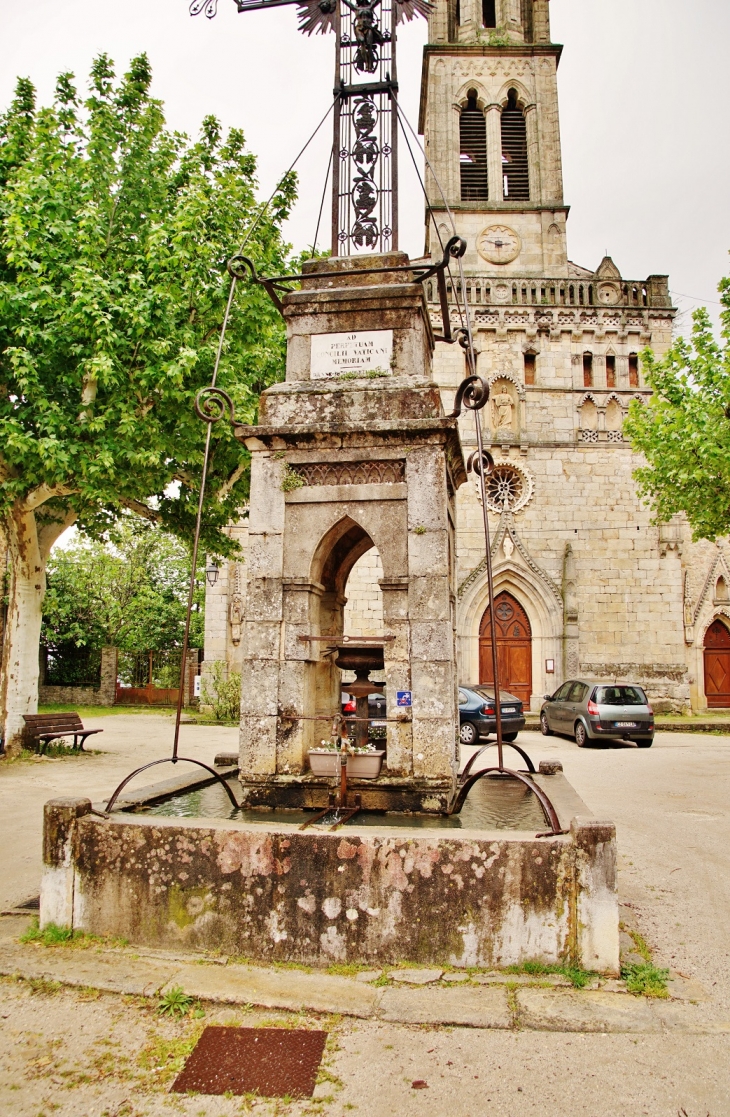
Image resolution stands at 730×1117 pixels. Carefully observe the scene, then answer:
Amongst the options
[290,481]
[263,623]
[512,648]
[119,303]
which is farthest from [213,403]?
[512,648]

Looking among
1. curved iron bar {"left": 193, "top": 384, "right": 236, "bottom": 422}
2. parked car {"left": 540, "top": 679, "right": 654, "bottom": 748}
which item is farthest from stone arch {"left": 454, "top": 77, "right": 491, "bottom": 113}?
curved iron bar {"left": 193, "top": 384, "right": 236, "bottom": 422}

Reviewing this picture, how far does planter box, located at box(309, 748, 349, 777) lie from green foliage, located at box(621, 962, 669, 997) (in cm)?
213

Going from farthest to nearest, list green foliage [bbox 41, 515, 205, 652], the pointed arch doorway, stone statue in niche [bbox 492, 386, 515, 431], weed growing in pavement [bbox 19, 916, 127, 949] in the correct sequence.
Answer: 1. green foliage [bbox 41, 515, 205, 652]
2. stone statue in niche [bbox 492, 386, 515, 431]
3. the pointed arch doorway
4. weed growing in pavement [bbox 19, 916, 127, 949]

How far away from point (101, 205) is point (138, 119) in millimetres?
1619

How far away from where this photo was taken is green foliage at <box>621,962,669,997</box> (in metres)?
3.78

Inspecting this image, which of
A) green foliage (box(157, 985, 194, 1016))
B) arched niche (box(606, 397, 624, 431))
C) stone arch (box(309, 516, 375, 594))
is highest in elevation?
arched niche (box(606, 397, 624, 431))

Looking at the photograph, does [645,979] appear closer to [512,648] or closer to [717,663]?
[512,648]

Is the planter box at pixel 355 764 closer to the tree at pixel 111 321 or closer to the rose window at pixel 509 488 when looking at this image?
the tree at pixel 111 321

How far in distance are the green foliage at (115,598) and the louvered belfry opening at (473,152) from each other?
17.2 metres

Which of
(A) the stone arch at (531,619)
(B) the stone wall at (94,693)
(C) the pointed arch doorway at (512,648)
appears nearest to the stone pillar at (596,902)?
(A) the stone arch at (531,619)

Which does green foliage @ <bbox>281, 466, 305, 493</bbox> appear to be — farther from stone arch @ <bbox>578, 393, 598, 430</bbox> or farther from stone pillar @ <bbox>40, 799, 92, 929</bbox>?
stone arch @ <bbox>578, 393, 598, 430</bbox>

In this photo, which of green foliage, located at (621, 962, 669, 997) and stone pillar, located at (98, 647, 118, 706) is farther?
stone pillar, located at (98, 647, 118, 706)

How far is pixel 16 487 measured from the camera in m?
11.3

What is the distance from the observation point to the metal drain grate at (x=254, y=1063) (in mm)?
3072
